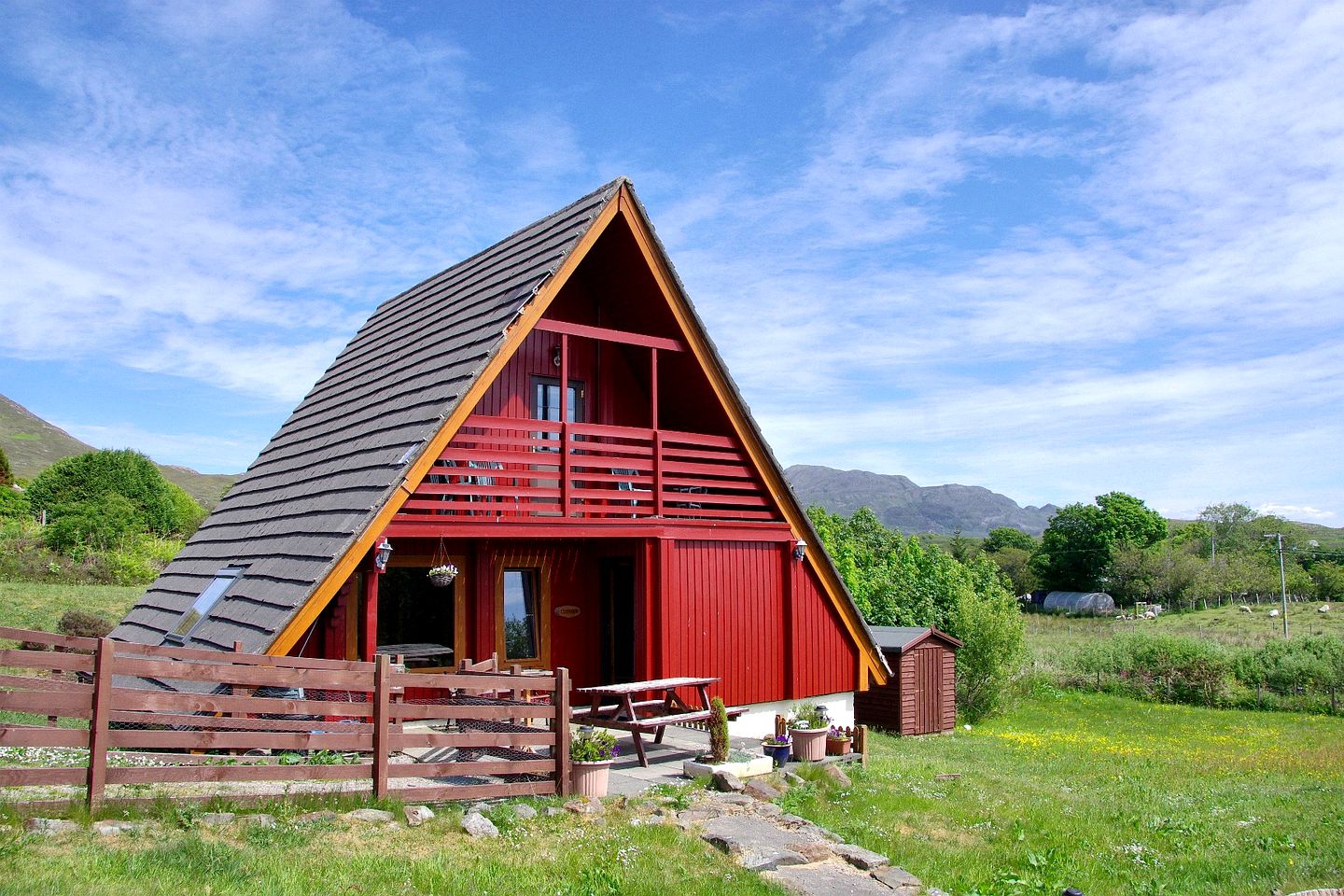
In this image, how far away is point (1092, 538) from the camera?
8662 cm

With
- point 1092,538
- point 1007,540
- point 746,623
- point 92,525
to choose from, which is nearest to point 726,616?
point 746,623

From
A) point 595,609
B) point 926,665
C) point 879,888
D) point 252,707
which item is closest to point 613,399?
point 595,609

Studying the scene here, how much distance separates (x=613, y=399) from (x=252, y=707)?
7892mm

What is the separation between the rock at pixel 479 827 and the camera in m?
7.11

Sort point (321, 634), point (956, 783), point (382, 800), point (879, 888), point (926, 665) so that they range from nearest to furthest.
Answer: point (879, 888)
point (382, 800)
point (321, 634)
point (956, 783)
point (926, 665)

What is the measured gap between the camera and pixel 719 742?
10.3 metres

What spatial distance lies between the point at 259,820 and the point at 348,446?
20.4 ft

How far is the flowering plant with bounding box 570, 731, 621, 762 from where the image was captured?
8641mm

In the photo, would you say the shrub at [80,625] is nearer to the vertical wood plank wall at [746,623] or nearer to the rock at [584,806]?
the vertical wood plank wall at [746,623]

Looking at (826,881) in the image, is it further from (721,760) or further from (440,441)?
(440,441)

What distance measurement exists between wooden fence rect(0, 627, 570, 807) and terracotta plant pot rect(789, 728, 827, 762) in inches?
136

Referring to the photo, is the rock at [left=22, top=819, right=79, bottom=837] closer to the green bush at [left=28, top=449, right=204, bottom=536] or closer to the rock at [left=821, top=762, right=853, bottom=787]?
the rock at [left=821, top=762, right=853, bottom=787]

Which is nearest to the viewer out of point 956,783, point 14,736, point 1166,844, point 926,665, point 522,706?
→ point 14,736

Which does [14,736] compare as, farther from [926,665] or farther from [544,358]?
[926,665]
